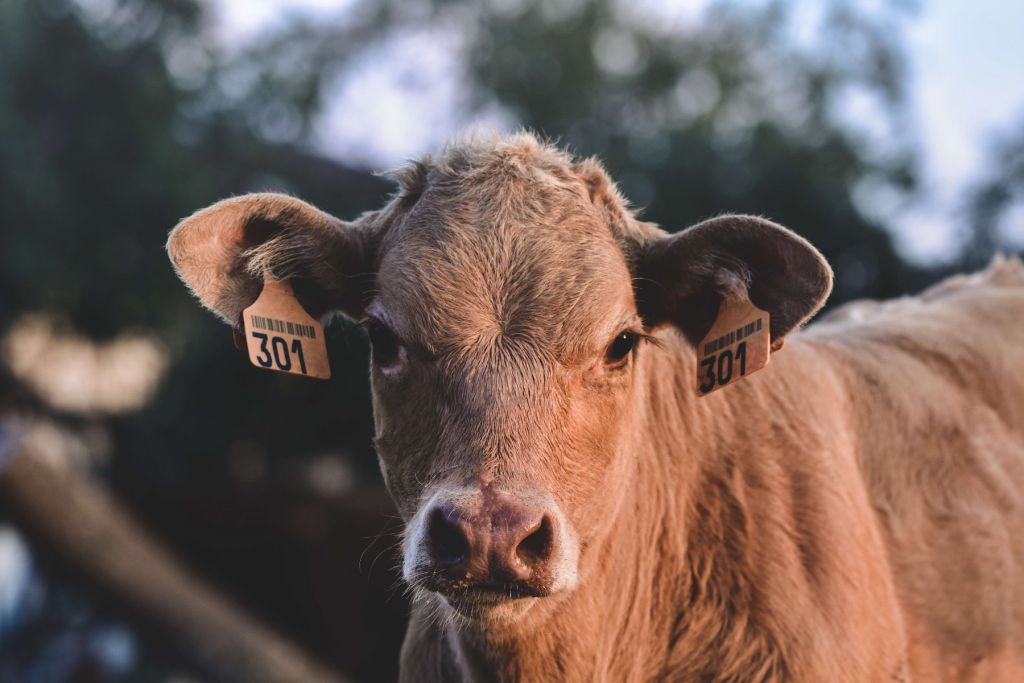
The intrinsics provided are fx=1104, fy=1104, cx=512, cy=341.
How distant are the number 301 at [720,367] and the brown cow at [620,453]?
5.9 inches

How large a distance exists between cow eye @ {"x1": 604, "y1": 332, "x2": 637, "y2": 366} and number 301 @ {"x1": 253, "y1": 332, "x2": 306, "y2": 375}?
1217 mm

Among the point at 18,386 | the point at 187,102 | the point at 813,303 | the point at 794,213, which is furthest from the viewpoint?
the point at 187,102

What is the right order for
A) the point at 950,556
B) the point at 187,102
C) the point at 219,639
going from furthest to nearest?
the point at 187,102, the point at 219,639, the point at 950,556

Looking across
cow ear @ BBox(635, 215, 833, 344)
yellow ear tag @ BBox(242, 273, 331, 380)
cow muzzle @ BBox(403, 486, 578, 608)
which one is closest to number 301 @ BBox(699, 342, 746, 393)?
cow ear @ BBox(635, 215, 833, 344)

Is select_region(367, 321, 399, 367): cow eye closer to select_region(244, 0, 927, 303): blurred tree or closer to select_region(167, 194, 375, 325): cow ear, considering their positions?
select_region(167, 194, 375, 325): cow ear

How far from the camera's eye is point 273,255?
4.20 metres

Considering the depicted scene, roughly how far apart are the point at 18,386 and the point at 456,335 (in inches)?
1026

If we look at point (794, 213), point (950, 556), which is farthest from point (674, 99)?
point (950, 556)

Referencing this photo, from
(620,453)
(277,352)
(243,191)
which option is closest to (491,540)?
(620,453)

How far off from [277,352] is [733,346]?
1692 mm

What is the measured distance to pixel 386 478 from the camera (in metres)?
4.02

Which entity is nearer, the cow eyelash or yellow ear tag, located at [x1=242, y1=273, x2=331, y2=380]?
the cow eyelash

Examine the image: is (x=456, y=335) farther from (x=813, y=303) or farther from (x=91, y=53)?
(x=91, y=53)

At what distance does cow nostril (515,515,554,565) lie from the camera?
3.20m
